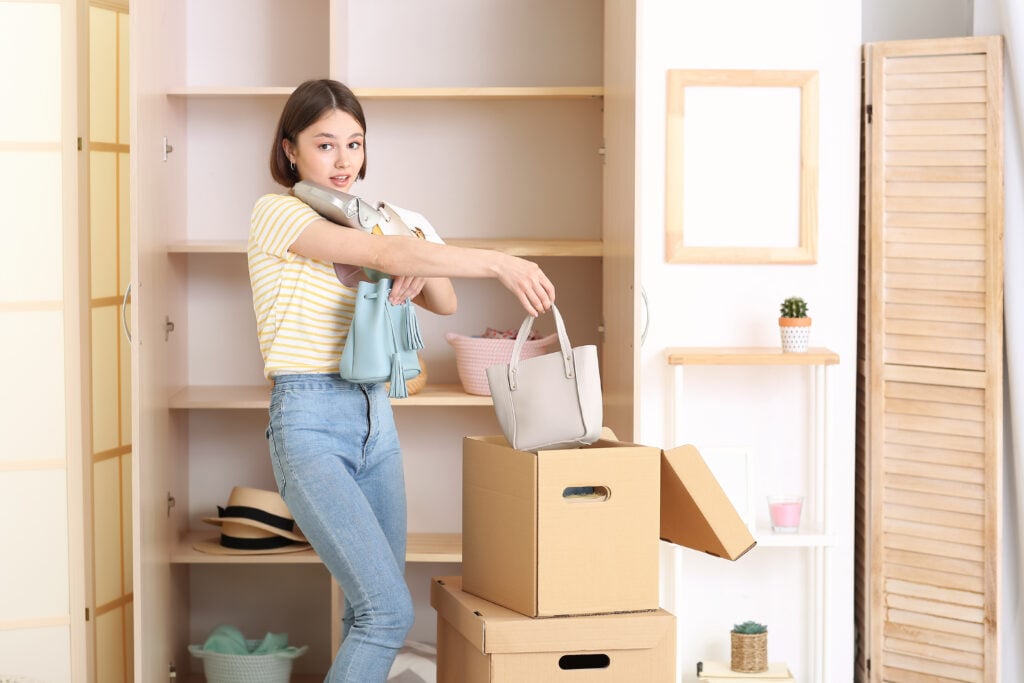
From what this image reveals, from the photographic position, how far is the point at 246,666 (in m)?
2.86

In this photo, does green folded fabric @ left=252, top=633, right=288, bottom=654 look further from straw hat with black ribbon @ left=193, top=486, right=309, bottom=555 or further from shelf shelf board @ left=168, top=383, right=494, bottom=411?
shelf shelf board @ left=168, top=383, right=494, bottom=411

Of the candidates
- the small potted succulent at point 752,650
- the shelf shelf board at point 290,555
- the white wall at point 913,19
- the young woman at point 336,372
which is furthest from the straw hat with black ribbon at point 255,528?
the white wall at point 913,19

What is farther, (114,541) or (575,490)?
(114,541)

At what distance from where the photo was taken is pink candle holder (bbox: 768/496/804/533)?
9.30 feet

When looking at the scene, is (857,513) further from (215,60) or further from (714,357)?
(215,60)

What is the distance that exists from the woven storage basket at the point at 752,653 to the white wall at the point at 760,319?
0.18 m

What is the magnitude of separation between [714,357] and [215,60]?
1651mm

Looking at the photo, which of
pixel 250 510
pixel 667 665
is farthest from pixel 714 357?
pixel 250 510

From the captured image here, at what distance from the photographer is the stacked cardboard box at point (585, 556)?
1.77 metres

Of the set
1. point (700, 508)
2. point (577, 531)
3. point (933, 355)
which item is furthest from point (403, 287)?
point (933, 355)

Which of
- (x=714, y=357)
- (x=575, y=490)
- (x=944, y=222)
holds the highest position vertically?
(x=944, y=222)

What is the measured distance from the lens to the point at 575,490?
2.07 metres

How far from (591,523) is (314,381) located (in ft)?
1.89

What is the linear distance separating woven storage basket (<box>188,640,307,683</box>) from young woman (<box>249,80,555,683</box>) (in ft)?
2.65
